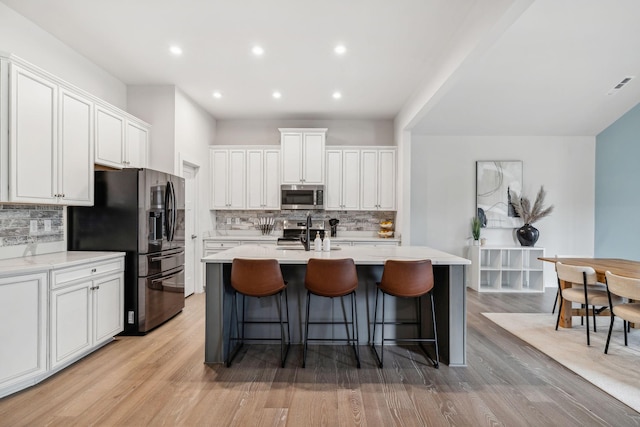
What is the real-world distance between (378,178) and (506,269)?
2683mm

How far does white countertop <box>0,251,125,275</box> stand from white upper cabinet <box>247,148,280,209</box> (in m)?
2.70

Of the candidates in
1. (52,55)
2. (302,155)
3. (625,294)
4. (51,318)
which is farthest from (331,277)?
(52,55)

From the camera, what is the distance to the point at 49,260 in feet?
8.73

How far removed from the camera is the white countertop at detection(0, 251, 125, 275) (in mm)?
2283

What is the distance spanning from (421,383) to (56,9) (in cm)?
445

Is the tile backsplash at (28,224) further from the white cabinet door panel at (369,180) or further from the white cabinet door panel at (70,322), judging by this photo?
the white cabinet door panel at (369,180)

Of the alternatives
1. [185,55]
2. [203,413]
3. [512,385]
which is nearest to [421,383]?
[512,385]

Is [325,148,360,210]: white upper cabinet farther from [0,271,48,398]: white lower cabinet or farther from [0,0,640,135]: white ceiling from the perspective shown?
[0,271,48,398]: white lower cabinet

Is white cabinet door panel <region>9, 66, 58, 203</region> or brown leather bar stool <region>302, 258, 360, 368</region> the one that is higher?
white cabinet door panel <region>9, 66, 58, 203</region>

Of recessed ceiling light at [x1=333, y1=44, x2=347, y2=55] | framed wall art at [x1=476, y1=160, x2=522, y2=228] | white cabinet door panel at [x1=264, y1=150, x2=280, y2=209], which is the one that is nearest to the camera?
recessed ceiling light at [x1=333, y1=44, x2=347, y2=55]

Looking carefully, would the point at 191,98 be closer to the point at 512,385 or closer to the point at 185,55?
the point at 185,55

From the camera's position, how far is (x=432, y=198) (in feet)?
19.6

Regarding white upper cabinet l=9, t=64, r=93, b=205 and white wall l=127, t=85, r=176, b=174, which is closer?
white upper cabinet l=9, t=64, r=93, b=205

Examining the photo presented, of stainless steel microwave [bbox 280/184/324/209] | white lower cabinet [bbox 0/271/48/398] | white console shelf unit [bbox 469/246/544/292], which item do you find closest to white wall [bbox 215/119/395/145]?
stainless steel microwave [bbox 280/184/324/209]
